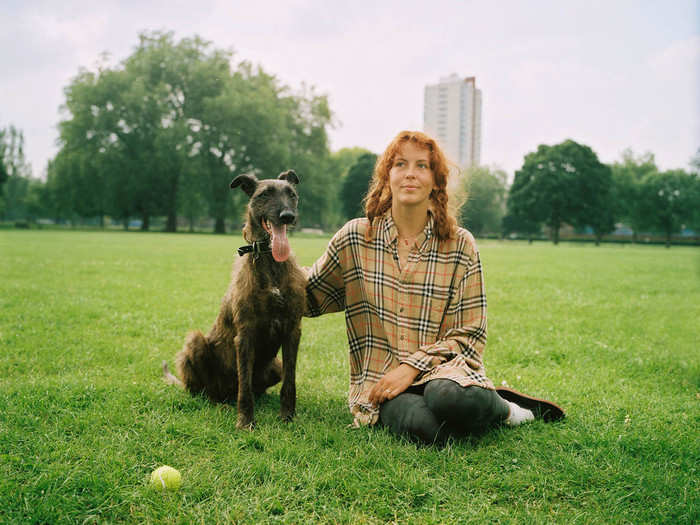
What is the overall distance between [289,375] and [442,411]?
4.28 feet

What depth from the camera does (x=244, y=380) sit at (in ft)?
12.8

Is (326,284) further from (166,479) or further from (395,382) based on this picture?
(166,479)

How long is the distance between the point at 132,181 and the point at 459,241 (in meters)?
53.6

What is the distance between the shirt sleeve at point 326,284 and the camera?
167 inches

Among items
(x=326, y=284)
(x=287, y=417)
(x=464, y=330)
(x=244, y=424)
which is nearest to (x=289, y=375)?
(x=287, y=417)

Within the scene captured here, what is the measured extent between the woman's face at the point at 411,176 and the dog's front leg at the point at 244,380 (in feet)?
5.55

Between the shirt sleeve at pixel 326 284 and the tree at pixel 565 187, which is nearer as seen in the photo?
the shirt sleeve at pixel 326 284

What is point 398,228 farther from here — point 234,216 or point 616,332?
point 234,216

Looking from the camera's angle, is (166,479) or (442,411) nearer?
(166,479)

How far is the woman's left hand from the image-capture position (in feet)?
12.1

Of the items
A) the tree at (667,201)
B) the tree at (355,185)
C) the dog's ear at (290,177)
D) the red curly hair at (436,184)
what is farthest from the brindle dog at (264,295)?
the tree at (667,201)

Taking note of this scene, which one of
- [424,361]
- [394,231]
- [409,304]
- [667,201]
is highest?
[667,201]

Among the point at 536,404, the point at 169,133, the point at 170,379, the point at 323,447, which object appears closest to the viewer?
the point at 323,447

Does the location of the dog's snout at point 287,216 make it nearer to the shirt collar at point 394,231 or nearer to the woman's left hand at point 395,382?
the shirt collar at point 394,231
